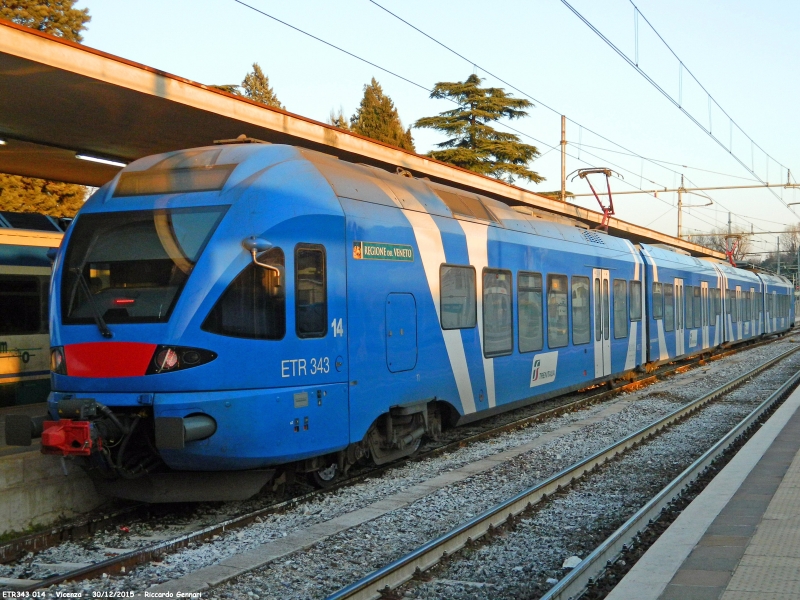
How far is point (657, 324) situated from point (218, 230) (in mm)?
14701

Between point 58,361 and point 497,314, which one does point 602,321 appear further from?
point 58,361

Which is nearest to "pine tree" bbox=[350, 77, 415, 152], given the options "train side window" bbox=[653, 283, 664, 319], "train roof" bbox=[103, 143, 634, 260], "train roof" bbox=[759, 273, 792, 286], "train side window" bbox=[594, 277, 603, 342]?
"train roof" bbox=[759, 273, 792, 286]

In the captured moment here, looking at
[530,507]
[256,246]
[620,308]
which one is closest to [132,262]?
[256,246]

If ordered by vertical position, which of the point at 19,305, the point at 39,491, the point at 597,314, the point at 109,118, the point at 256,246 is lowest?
the point at 39,491

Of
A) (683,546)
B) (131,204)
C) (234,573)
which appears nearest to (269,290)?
(131,204)

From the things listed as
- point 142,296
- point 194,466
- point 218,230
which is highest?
point 218,230

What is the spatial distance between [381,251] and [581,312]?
258 inches

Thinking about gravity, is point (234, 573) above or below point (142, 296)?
below

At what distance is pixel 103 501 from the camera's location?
8.13 meters

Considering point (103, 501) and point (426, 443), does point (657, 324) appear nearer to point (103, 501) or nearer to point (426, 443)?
point (426, 443)

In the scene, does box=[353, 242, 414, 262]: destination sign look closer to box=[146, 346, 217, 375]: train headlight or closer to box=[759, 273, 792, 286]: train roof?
box=[146, 346, 217, 375]: train headlight

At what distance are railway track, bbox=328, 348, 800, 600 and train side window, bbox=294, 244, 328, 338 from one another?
221cm

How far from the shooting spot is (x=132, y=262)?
718 cm

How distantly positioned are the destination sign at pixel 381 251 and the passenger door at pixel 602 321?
673 centimetres
